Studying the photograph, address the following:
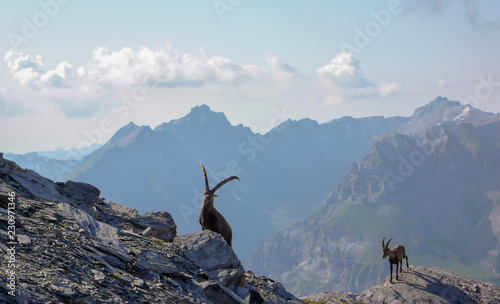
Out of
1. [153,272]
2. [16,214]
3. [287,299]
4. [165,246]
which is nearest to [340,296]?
[287,299]

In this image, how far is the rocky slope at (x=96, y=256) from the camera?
1457 cm

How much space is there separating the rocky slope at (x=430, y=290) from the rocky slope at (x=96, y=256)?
1965 centimetres

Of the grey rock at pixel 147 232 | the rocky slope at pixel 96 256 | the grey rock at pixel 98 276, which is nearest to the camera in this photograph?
the rocky slope at pixel 96 256

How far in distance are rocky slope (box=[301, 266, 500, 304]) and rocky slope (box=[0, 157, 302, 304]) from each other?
1965 centimetres

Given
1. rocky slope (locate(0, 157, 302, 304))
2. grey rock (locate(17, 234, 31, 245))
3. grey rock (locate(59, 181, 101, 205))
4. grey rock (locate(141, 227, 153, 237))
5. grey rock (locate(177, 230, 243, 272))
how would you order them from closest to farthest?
rocky slope (locate(0, 157, 302, 304)) < grey rock (locate(17, 234, 31, 245)) < grey rock (locate(177, 230, 243, 272)) < grey rock (locate(141, 227, 153, 237)) < grey rock (locate(59, 181, 101, 205))

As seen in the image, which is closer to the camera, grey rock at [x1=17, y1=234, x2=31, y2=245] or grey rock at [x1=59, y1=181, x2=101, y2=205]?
grey rock at [x1=17, y1=234, x2=31, y2=245]

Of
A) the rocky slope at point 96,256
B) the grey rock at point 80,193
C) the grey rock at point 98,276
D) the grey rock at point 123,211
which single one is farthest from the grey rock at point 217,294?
the grey rock at point 80,193

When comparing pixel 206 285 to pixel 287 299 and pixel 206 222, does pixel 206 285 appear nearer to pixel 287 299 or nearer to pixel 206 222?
pixel 206 222

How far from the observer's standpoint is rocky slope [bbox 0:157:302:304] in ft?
47.8

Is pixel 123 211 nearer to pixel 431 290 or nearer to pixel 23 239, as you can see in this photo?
pixel 23 239

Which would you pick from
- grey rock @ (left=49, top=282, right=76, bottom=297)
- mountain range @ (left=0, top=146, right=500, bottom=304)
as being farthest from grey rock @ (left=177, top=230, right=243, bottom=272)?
grey rock @ (left=49, top=282, right=76, bottom=297)

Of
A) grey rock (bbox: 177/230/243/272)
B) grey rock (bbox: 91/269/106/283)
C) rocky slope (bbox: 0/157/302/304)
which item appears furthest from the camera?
grey rock (bbox: 177/230/243/272)

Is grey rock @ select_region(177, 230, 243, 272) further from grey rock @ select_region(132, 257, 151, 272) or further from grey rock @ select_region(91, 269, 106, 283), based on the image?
grey rock @ select_region(91, 269, 106, 283)

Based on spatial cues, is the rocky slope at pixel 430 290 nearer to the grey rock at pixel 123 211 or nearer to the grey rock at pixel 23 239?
the grey rock at pixel 123 211
